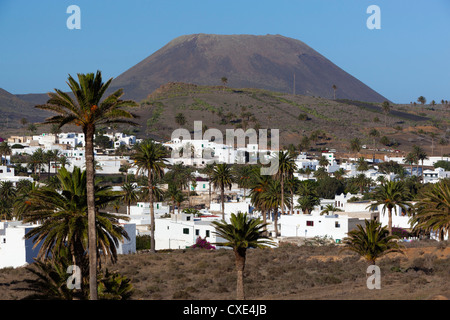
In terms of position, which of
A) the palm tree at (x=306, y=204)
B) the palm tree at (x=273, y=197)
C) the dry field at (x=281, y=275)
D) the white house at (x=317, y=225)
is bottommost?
the dry field at (x=281, y=275)

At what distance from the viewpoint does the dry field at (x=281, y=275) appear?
3494 cm

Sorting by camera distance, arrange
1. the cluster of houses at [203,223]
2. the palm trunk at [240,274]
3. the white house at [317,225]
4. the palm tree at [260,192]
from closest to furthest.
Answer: the palm trunk at [240,274] < the cluster of houses at [203,223] < the white house at [317,225] < the palm tree at [260,192]

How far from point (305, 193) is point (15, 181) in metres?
52.5

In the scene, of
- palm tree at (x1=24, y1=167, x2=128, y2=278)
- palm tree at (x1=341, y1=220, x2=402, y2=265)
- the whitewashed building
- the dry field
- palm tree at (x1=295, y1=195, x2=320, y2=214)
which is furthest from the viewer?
palm tree at (x1=295, y1=195, x2=320, y2=214)

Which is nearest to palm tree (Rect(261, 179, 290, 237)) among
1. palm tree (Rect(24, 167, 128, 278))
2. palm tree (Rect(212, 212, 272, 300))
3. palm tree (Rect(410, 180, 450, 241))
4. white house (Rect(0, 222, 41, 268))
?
palm tree (Rect(410, 180, 450, 241))

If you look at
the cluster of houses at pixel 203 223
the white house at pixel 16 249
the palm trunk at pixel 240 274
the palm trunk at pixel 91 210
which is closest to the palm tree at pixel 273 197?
the cluster of houses at pixel 203 223

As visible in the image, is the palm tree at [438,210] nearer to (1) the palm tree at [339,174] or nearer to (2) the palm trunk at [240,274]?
(2) the palm trunk at [240,274]

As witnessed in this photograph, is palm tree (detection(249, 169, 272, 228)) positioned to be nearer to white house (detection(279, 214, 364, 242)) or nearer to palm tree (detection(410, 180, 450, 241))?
white house (detection(279, 214, 364, 242))

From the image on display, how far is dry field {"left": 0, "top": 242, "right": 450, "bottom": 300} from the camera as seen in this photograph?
34938 mm

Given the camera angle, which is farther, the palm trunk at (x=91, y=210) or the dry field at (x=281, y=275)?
the dry field at (x=281, y=275)

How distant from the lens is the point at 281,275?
44844mm

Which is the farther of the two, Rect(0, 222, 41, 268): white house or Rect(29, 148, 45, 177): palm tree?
Rect(29, 148, 45, 177): palm tree

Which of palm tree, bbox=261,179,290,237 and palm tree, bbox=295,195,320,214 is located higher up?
palm tree, bbox=261,179,290,237
